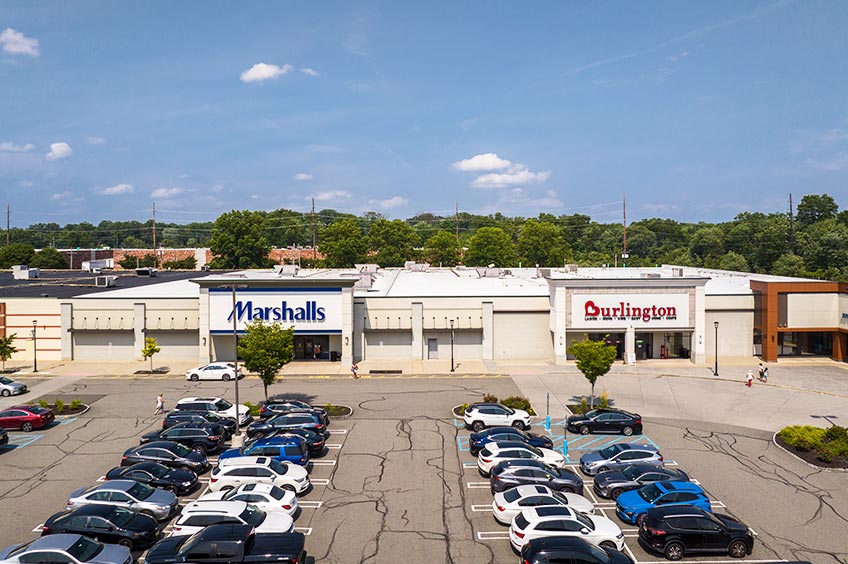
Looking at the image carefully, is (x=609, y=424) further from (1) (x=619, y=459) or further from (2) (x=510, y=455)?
(2) (x=510, y=455)

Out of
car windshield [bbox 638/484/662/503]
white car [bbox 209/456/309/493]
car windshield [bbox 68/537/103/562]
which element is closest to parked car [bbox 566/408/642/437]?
car windshield [bbox 638/484/662/503]

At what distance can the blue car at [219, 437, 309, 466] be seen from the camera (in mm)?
26188

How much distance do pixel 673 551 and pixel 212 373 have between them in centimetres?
3434

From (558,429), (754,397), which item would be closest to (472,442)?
(558,429)

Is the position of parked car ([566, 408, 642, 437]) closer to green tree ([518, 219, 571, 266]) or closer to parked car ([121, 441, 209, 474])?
parked car ([121, 441, 209, 474])

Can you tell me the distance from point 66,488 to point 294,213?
174m

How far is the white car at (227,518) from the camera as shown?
19438 millimetres

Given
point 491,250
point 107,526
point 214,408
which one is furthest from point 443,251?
point 107,526

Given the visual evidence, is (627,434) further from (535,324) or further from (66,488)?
(66,488)

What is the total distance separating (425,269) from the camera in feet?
287

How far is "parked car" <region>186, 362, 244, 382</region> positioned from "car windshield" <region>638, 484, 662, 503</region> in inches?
1223

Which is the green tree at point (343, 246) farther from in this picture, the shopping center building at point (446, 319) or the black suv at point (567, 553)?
the black suv at point (567, 553)

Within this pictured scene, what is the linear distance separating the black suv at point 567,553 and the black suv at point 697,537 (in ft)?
5.91

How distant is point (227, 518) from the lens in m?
19.6
